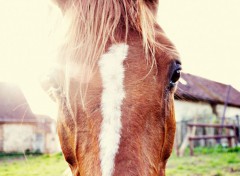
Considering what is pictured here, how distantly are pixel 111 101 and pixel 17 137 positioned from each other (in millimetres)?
22120

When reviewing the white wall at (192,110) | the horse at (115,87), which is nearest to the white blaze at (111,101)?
the horse at (115,87)

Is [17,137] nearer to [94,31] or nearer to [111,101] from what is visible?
[94,31]

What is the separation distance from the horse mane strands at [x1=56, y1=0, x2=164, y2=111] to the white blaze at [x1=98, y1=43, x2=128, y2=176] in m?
0.08

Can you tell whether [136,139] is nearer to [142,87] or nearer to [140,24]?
[142,87]

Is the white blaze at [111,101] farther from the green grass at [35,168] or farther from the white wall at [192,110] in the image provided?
the white wall at [192,110]

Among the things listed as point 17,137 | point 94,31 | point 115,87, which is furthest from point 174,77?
point 17,137

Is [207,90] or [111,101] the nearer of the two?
[111,101]

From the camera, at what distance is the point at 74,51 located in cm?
217

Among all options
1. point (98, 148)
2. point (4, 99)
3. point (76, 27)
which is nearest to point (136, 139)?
point (98, 148)

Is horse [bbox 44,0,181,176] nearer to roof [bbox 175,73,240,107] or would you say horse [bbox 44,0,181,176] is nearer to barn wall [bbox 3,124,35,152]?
barn wall [bbox 3,124,35,152]

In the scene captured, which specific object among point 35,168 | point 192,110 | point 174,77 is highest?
point 174,77

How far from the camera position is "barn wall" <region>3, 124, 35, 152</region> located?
22062 mm

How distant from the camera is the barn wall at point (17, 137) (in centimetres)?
2206

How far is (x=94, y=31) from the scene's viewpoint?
2.23 metres
